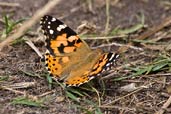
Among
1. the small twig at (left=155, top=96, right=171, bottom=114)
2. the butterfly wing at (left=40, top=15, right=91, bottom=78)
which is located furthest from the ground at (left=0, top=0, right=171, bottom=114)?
the butterfly wing at (left=40, top=15, right=91, bottom=78)

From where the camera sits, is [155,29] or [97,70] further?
[155,29]

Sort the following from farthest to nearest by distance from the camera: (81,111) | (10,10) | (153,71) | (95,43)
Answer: (10,10)
(95,43)
(153,71)
(81,111)

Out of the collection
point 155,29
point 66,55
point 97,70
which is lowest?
point 97,70

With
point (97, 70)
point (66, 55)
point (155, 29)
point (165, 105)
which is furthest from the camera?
point (155, 29)

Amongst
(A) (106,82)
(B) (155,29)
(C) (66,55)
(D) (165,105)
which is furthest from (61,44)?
(B) (155,29)

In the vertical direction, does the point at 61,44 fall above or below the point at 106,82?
above

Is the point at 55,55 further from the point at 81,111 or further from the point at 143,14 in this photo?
the point at 143,14

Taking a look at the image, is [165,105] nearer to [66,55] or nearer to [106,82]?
[106,82]

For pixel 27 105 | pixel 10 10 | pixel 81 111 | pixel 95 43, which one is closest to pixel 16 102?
pixel 27 105

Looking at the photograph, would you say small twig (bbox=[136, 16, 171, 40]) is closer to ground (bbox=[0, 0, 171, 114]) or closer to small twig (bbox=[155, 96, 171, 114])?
ground (bbox=[0, 0, 171, 114])
